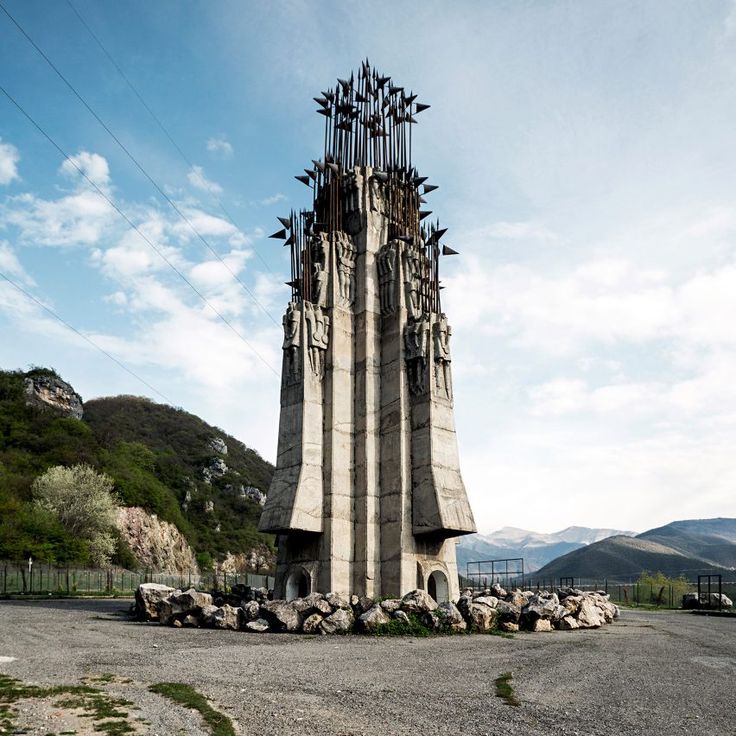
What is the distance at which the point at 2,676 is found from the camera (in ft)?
41.4

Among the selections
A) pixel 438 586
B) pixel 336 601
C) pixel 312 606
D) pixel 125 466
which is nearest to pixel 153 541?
pixel 125 466

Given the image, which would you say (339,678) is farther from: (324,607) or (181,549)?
(181,549)

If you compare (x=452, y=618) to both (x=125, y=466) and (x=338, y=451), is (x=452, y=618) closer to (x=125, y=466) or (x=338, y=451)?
(x=338, y=451)

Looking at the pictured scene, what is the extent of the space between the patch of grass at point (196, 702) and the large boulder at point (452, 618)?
12.3 meters

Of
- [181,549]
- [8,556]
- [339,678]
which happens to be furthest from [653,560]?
[339,678]

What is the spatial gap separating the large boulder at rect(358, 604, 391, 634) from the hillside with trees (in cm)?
4747

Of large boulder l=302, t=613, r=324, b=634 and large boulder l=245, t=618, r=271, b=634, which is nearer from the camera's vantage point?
large boulder l=302, t=613, r=324, b=634

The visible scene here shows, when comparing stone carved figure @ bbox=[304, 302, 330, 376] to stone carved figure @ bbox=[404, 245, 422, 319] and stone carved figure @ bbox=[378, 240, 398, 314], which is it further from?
stone carved figure @ bbox=[404, 245, 422, 319]

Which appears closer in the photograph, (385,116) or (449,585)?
(449,585)

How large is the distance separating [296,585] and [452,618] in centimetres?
810

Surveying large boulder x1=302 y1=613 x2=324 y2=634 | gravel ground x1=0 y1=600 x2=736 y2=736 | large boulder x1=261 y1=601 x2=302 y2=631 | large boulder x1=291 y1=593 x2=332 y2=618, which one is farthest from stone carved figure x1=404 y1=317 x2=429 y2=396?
gravel ground x1=0 y1=600 x2=736 y2=736

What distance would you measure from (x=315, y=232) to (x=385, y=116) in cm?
746

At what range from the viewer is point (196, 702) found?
10938 millimetres

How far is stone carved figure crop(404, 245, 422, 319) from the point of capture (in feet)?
103
